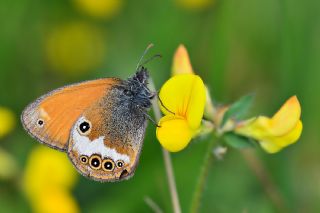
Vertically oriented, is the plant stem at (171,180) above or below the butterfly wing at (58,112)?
below

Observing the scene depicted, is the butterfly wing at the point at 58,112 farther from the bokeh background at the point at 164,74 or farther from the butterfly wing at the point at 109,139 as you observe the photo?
the bokeh background at the point at 164,74

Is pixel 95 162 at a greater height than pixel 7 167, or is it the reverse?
pixel 95 162

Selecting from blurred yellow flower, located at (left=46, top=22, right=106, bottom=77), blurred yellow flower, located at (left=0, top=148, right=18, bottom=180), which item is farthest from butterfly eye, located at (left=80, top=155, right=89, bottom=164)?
blurred yellow flower, located at (left=46, top=22, right=106, bottom=77)

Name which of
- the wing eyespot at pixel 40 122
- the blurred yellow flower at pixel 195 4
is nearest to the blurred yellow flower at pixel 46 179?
the wing eyespot at pixel 40 122

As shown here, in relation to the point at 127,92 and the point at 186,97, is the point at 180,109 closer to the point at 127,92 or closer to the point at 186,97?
the point at 186,97

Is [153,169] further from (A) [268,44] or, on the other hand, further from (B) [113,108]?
(A) [268,44]

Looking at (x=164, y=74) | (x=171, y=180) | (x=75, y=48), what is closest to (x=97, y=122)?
(x=171, y=180)
